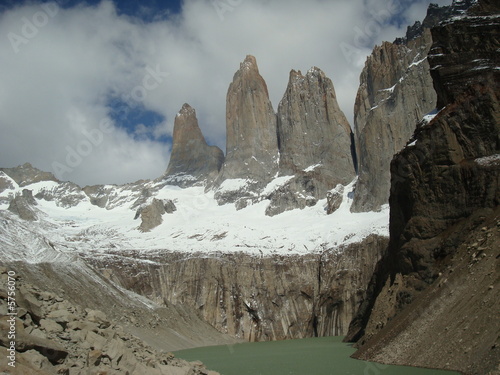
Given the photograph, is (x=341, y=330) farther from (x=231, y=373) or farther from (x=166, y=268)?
(x=231, y=373)

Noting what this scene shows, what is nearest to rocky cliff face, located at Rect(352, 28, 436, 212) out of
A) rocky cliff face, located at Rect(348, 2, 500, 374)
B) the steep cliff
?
the steep cliff

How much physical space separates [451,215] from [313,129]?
116m

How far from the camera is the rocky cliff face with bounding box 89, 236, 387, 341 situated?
9700cm

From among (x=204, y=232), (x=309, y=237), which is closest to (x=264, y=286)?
(x=309, y=237)

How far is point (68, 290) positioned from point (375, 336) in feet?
141

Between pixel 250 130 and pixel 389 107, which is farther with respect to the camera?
pixel 250 130

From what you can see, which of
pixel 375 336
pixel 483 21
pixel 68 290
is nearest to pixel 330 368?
pixel 375 336

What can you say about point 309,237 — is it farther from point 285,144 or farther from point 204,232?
point 285,144

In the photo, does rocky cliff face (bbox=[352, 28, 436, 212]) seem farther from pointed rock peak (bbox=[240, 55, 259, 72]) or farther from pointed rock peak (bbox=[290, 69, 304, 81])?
pointed rock peak (bbox=[240, 55, 259, 72])

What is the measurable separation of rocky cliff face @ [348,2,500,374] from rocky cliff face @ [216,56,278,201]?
353 ft

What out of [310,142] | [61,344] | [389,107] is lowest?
[61,344]

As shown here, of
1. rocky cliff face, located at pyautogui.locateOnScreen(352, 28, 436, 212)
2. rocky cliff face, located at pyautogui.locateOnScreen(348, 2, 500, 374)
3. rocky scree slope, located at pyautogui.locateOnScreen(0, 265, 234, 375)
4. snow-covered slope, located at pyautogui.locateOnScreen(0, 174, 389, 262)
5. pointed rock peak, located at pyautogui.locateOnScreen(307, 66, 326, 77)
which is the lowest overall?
rocky scree slope, located at pyautogui.locateOnScreen(0, 265, 234, 375)

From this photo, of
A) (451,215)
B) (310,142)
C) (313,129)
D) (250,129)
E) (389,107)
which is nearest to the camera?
(451,215)

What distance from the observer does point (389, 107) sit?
12731cm
